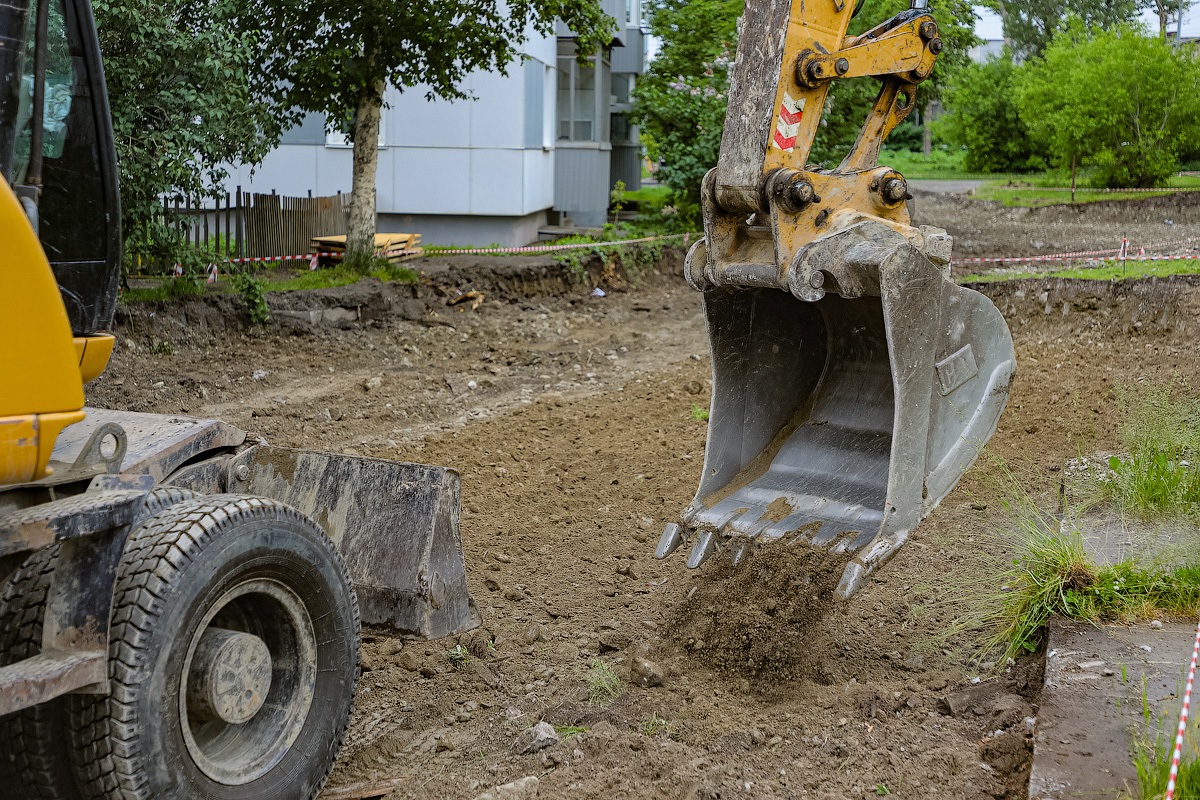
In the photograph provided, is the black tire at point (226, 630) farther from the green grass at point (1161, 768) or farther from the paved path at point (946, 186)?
the paved path at point (946, 186)

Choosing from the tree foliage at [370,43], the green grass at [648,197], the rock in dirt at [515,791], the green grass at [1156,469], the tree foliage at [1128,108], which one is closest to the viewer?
the rock in dirt at [515,791]

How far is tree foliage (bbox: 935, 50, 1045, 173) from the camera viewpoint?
137ft

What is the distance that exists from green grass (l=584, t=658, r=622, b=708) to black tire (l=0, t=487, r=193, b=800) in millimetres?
1978

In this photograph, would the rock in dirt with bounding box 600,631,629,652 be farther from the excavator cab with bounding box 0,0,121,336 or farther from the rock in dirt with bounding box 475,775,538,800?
the excavator cab with bounding box 0,0,121,336

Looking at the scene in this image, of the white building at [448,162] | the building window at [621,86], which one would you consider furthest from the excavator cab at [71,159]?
the building window at [621,86]

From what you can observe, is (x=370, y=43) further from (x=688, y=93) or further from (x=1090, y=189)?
(x=1090, y=189)

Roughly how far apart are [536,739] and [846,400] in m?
2.23

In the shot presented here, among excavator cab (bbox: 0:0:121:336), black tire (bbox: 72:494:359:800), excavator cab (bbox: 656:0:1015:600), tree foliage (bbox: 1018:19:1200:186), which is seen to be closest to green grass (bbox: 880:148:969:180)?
tree foliage (bbox: 1018:19:1200:186)

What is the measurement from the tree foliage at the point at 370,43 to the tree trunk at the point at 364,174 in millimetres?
13

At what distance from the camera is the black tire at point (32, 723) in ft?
9.07

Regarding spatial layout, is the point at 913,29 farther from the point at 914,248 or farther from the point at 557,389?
the point at 557,389

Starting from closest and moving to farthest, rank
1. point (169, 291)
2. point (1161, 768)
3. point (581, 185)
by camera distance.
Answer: point (1161, 768)
point (169, 291)
point (581, 185)

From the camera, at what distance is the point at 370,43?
12688 mm

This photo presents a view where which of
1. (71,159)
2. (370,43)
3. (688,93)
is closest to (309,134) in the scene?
(370,43)
